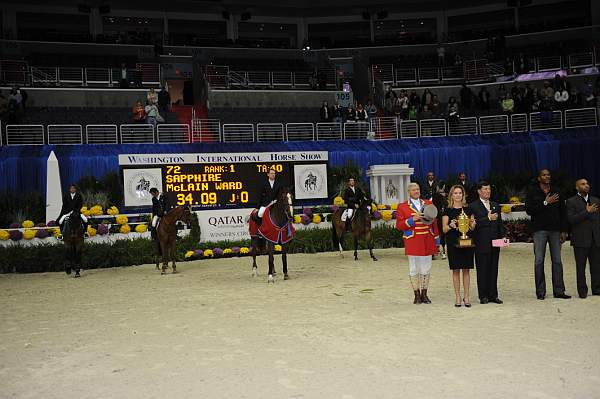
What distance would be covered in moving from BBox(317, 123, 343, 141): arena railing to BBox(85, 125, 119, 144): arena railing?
790 centimetres

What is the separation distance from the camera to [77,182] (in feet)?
75.4

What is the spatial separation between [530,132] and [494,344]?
20.0 m

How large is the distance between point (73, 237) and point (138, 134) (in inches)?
369

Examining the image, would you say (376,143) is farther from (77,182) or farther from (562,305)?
(562,305)

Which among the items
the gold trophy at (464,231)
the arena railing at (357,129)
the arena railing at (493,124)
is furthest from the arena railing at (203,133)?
the gold trophy at (464,231)

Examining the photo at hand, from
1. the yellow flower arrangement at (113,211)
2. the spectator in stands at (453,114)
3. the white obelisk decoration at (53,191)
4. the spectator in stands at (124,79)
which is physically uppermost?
the spectator in stands at (124,79)

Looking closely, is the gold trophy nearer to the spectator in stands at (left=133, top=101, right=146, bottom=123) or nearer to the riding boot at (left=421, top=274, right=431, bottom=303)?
the riding boot at (left=421, top=274, right=431, bottom=303)

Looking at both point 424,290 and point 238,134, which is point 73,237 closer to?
point 424,290

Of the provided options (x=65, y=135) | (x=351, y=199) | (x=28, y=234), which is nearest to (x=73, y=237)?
(x=28, y=234)

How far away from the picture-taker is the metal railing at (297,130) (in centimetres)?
2552

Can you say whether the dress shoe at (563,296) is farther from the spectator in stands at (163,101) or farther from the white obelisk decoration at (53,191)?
the spectator in stands at (163,101)

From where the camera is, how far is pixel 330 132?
26.9 m

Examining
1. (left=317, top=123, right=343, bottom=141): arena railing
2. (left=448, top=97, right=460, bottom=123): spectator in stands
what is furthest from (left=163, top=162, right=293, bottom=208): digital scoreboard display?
(left=448, top=97, right=460, bottom=123): spectator in stands

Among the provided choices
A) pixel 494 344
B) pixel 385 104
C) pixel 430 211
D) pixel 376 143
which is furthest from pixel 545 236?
pixel 385 104
